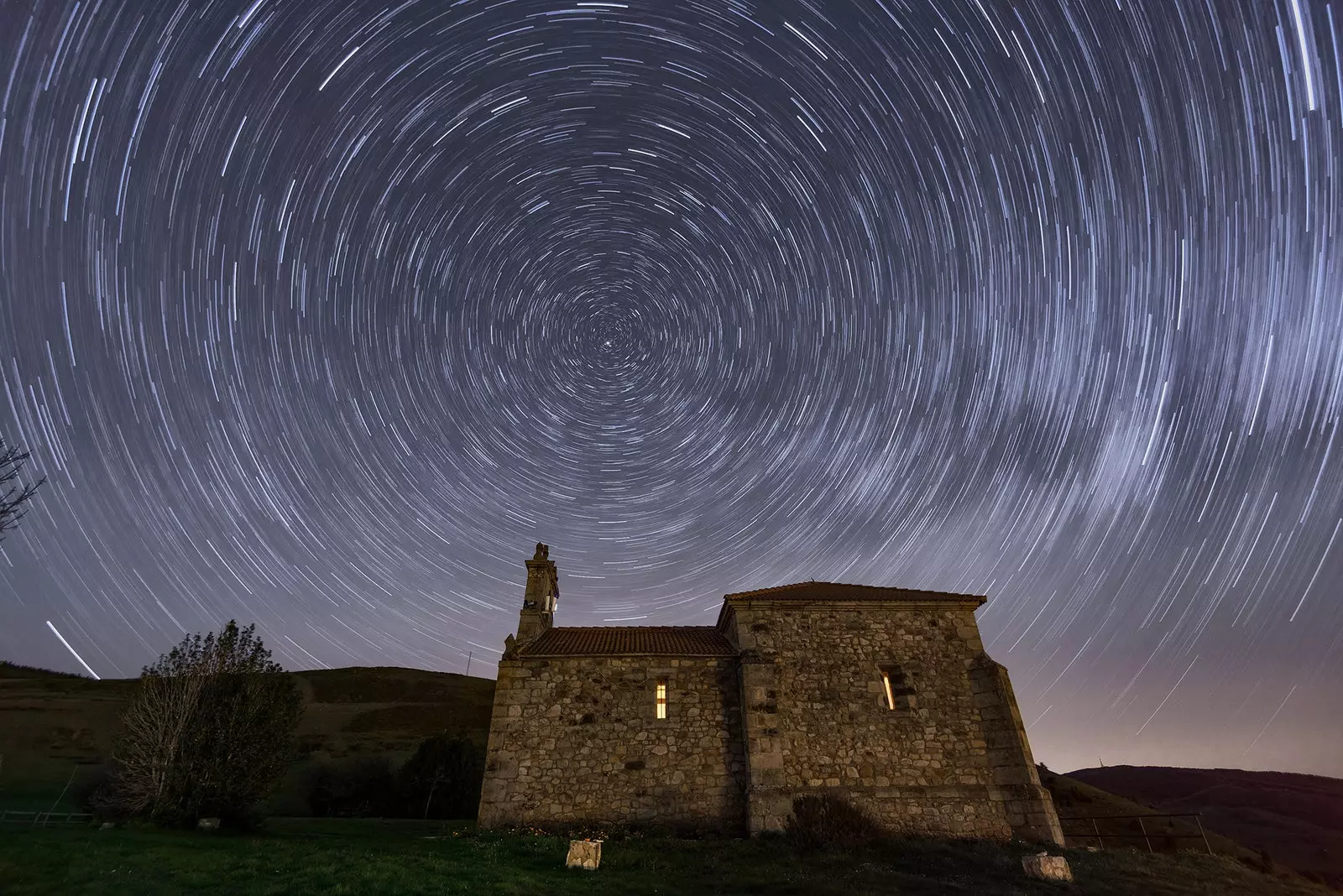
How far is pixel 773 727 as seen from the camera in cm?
1739

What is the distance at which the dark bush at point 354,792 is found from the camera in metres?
28.1

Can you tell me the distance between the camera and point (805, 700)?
1830cm

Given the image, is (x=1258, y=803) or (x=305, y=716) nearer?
(x=305, y=716)

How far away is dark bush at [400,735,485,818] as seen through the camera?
27484mm

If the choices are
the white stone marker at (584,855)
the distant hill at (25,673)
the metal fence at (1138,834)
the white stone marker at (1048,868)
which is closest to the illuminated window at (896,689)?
the metal fence at (1138,834)

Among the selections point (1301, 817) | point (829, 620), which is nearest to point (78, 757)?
point (829, 620)

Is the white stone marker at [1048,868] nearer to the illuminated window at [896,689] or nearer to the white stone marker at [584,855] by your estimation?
the illuminated window at [896,689]

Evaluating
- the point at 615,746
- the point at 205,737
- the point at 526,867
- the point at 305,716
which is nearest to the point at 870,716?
the point at 615,746

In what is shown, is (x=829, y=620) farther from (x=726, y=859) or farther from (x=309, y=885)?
(x=309, y=885)

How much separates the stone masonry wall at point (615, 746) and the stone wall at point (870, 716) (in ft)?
3.42

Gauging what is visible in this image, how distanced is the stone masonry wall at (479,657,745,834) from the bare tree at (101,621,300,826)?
20.8 ft

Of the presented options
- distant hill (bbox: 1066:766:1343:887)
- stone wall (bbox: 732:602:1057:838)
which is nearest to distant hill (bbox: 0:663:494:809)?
stone wall (bbox: 732:602:1057:838)

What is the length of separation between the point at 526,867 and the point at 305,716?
5316cm

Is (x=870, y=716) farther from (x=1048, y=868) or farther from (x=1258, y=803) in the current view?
(x=1258, y=803)
